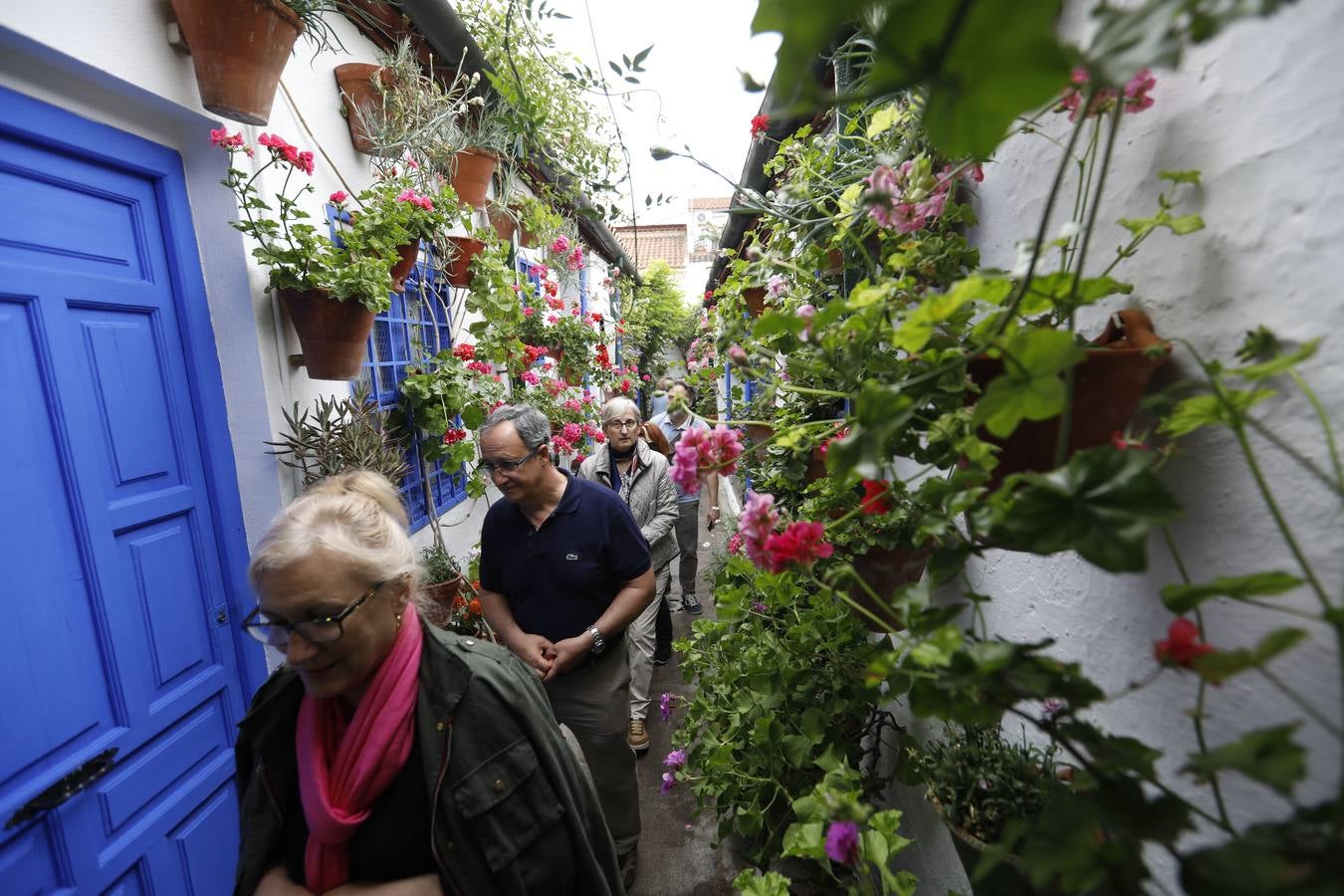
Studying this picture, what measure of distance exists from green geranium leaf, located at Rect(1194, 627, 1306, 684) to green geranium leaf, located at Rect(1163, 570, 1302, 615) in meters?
0.04

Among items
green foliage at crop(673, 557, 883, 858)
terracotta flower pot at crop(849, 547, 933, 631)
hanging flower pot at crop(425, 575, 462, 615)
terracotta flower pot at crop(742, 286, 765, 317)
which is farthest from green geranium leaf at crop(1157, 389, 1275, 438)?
hanging flower pot at crop(425, 575, 462, 615)

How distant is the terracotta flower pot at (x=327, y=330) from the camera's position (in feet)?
7.54

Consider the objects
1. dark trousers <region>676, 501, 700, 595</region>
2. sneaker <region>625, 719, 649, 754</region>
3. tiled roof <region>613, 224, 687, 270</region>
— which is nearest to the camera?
sneaker <region>625, 719, 649, 754</region>

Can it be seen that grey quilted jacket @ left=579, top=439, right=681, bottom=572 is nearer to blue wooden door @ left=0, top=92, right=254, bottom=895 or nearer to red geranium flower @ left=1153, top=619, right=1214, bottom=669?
blue wooden door @ left=0, top=92, right=254, bottom=895

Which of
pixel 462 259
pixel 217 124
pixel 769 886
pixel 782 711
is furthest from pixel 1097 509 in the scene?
pixel 462 259

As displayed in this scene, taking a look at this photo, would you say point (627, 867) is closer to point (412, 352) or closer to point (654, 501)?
point (654, 501)

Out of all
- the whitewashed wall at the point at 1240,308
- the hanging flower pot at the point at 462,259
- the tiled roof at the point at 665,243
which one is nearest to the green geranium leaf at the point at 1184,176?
the whitewashed wall at the point at 1240,308

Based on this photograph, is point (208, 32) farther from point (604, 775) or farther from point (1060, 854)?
point (604, 775)

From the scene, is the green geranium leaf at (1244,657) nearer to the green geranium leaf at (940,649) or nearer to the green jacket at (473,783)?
the green geranium leaf at (940,649)

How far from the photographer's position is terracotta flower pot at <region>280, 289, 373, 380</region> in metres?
2.30

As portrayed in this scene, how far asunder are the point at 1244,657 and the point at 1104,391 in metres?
0.43

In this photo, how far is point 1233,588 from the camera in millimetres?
545

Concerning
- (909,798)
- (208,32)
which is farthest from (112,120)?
(909,798)

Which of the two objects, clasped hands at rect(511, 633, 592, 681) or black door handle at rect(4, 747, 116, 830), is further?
clasped hands at rect(511, 633, 592, 681)
